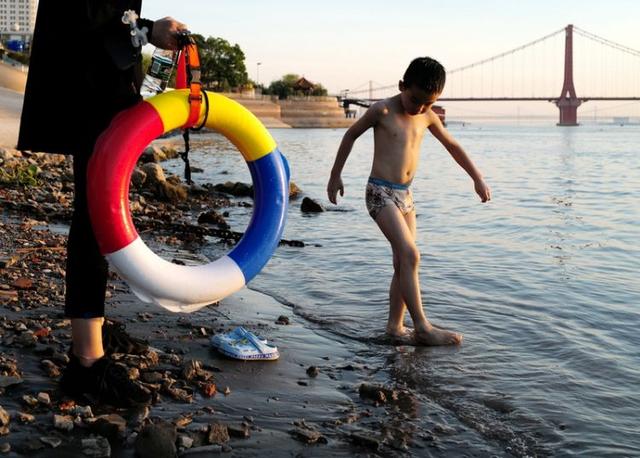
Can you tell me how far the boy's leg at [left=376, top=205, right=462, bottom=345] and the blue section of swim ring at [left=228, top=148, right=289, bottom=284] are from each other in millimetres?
1128

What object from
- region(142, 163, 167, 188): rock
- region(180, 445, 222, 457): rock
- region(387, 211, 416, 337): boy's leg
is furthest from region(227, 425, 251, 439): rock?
region(142, 163, 167, 188): rock

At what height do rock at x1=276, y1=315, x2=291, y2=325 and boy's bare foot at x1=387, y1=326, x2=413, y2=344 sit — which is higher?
rock at x1=276, y1=315, x2=291, y2=325

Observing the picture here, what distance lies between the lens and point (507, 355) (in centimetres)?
404

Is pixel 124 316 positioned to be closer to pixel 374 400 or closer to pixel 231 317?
pixel 231 317

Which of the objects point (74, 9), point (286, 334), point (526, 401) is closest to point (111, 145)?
point (74, 9)

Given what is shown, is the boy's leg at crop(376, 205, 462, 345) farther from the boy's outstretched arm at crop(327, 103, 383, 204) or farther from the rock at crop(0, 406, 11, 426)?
the rock at crop(0, 406, 11, 426)

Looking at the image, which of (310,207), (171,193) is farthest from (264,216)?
(310,207)

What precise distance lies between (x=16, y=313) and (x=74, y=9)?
1.62 metres

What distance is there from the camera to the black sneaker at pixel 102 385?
8.48 ft

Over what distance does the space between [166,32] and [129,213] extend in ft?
2.11

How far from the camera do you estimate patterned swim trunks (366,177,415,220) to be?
4.12 m

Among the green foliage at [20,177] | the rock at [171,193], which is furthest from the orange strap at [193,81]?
the rock at [171,193]

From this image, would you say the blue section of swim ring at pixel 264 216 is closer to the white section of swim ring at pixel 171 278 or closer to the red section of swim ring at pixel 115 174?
the white section of swim ring at pixel 171 278

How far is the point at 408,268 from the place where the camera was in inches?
158
